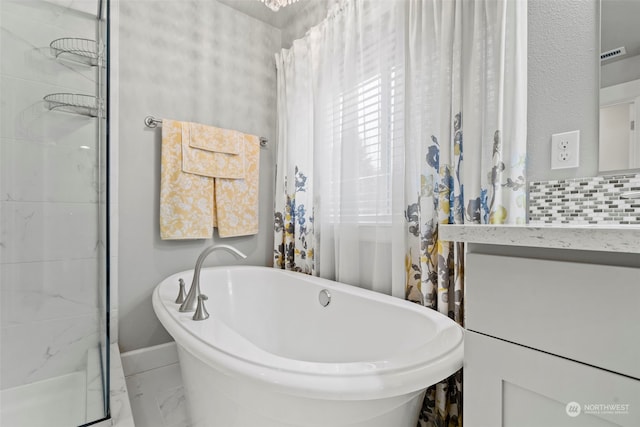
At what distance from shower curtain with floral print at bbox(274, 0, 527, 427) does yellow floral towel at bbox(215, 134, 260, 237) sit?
294mm

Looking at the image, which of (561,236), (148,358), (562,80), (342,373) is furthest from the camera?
(148,358)

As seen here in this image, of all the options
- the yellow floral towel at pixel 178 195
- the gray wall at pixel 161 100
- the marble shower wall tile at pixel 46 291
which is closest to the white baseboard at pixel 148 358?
the gray wall at pixel 161 100

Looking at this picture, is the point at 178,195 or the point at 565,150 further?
the point at 178,195

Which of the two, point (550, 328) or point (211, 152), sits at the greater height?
point (211, 152)

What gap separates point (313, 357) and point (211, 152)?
1.43 metres

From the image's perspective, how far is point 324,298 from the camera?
1.55 meters

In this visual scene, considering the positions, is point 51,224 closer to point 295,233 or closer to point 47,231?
point 47,231

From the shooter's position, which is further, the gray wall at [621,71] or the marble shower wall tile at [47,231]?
the marble shower wall tile at [47,231]

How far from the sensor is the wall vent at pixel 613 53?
0.89m

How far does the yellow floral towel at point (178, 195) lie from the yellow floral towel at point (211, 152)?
41mm

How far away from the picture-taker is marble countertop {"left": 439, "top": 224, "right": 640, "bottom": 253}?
35 centimetres

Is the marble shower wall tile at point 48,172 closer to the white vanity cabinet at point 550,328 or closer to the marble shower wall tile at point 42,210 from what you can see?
the marble shower wall tile at point 42,210

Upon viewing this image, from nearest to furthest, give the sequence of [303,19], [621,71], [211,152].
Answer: [621,71] → [211,152] → [303,19]

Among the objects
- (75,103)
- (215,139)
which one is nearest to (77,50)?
(75,103)
